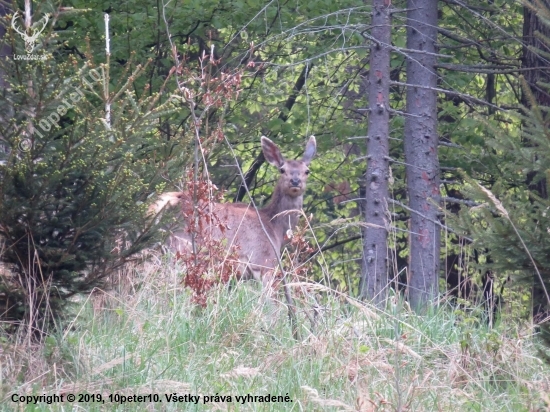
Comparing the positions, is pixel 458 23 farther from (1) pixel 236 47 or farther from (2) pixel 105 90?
(2) pixel 105 90

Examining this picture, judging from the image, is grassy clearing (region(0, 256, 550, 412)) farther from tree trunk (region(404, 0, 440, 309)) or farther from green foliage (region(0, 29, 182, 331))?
tree trunk (region(404, 0, 440, 309))

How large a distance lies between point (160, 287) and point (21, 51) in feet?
8.71

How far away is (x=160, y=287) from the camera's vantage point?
7.48m

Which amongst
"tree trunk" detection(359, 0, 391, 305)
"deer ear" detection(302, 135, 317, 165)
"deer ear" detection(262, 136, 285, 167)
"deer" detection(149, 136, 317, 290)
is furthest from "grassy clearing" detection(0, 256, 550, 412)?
"deer ear" detection(302, 135, 317, 165)

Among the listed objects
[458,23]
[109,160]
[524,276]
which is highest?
[458,23]

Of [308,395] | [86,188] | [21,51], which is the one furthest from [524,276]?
[21,51]

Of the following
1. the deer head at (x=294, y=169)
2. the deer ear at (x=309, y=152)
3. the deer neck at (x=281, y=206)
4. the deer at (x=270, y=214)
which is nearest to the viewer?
the deer at (x=270, y=214)

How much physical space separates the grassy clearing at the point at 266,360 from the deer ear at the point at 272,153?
4.87 m

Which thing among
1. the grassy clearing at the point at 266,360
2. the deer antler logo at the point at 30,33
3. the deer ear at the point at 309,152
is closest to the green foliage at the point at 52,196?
the deer antler logo at the point at 30,33

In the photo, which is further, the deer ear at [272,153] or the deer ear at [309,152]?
the deer ear at [309,152]

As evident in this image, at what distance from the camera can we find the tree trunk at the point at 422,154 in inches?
404

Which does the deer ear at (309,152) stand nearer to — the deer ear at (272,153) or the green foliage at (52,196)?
the deer ear at (272,153)

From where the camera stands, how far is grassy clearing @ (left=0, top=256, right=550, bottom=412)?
486cm

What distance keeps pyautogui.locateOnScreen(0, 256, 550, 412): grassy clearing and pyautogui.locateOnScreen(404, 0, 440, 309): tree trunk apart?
3.38m
